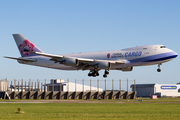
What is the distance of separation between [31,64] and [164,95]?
92722 millimetres

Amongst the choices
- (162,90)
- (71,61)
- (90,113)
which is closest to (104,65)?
(71,61)

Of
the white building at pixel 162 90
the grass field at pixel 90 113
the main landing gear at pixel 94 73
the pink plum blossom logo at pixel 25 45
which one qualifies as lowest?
the white building at pixel 162 90

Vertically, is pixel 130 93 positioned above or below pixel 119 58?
below

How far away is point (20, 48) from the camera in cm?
7219

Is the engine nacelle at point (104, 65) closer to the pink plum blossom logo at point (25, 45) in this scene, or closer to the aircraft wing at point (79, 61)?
the aircraft wing at point (79, 61)

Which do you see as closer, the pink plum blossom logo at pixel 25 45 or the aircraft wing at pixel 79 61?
the aircraft wing at pixel 79 61

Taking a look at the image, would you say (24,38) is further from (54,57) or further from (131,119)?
(131,119)

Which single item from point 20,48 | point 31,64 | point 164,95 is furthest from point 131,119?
point 164,95

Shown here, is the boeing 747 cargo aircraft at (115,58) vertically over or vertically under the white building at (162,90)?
over

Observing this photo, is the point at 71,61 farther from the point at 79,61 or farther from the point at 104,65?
the point at 104,65

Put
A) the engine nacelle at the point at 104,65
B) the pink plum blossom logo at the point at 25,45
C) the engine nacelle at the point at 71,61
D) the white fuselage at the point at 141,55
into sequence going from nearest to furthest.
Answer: the white fuselage at the point at 141,55, the engine nacelle at the point at 104,65, the engine nacelle at the point at 71,61, the pink plum blossom logo at the point at 25,45

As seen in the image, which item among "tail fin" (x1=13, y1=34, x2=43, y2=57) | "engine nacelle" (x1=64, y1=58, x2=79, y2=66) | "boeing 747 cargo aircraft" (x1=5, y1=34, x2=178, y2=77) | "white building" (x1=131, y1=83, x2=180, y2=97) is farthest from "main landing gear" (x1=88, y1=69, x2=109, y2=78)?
"white building" (x1=131, y1=83, x2=180, y2=97)

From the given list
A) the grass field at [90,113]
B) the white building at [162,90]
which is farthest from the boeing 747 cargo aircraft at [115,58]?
the white building at [162,90]

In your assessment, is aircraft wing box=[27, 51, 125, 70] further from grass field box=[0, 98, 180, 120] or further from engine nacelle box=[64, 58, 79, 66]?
grass field box=[0, 98, 180, 120]
